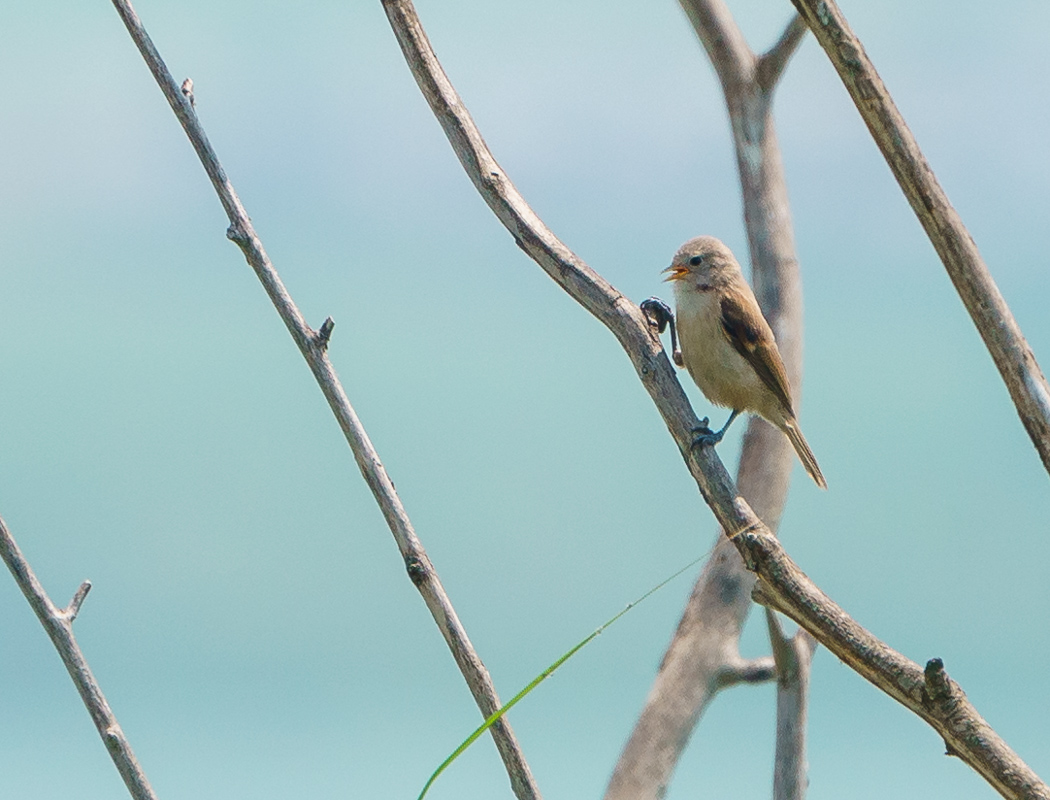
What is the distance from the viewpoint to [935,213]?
168 centimetres

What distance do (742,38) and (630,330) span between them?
1901 millimetres

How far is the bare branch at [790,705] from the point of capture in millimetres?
3484

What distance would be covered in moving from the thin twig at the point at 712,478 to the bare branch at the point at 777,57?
1.67m

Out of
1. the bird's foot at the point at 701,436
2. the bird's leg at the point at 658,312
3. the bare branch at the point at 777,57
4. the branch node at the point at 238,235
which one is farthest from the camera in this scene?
the bare branch at the point at 777,57

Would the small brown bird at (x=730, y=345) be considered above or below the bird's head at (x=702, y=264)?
below

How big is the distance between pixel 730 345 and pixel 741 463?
0.56 meters

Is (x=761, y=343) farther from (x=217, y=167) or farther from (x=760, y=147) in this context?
(x=217, y=167)

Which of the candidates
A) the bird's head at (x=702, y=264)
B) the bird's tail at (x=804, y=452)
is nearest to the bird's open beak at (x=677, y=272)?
the bird's head at (x=702, y=264)

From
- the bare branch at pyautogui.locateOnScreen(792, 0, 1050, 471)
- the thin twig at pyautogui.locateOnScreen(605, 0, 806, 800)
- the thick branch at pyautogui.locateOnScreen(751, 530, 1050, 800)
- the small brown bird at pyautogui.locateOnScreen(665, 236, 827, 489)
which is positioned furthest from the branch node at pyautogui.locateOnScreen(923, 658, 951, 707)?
the thin twig at pyautogui.locateOnScreen(605, 0, 806, 800)

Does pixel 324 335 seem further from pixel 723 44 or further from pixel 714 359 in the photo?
pixel 723 44

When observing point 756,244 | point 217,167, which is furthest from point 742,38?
point 217,167

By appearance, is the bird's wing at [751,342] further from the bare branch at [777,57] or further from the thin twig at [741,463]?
the bare branch at [777,57]

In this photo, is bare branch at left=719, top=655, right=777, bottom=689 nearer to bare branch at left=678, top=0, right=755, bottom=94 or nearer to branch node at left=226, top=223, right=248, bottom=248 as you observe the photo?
bare branch at left=678, top=0, right=755, bottom=94

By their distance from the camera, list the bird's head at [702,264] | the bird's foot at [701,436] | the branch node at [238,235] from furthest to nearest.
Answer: the bird's head at [702,264] → the branch node at [238,235] → the bird's foot at [701,436]
